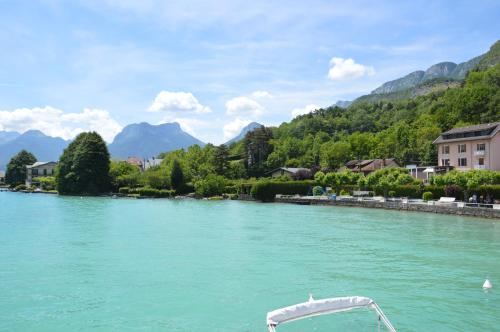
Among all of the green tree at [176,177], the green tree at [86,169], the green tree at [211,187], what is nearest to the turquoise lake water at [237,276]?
the green tree at [211,187]

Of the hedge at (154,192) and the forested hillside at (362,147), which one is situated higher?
the forested hillside at (362,147)

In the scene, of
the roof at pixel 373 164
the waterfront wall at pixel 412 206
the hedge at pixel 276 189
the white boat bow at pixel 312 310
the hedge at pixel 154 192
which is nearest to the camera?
the white boat bow at pixel 312 310

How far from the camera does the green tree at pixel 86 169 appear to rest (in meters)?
118

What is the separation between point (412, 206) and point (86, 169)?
276 ft

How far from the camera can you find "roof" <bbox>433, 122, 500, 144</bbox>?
257 ft

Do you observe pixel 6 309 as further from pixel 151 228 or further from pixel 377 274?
pixel 151 228

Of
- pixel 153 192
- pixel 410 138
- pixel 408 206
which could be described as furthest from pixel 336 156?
pixel 408 206

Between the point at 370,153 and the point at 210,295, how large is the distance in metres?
119

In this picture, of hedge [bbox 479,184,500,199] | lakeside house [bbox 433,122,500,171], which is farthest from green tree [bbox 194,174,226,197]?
hedge [bbox 479,184,500,199]

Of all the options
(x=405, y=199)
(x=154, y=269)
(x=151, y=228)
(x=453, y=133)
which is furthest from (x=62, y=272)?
(x=453, y=133)

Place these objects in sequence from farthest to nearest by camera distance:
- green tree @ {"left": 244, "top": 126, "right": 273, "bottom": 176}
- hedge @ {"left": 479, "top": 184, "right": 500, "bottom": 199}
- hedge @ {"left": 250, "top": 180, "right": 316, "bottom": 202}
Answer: green tree @ {"left": 244, "top": 126, "right": 273, "bottom": 176} < hedge @ {"left": 250, "top": 180, "right": 316, "bottom": 202} < hedge @ {"left": 479, "top": 184, "right": 500, "bottom": 199}

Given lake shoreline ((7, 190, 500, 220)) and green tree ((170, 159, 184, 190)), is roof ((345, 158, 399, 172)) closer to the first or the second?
lake shoreline ((7, 190, 500, 220))

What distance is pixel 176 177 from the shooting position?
111m

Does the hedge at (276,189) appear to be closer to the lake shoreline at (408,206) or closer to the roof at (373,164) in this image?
the lake shoreline at (408,206)
